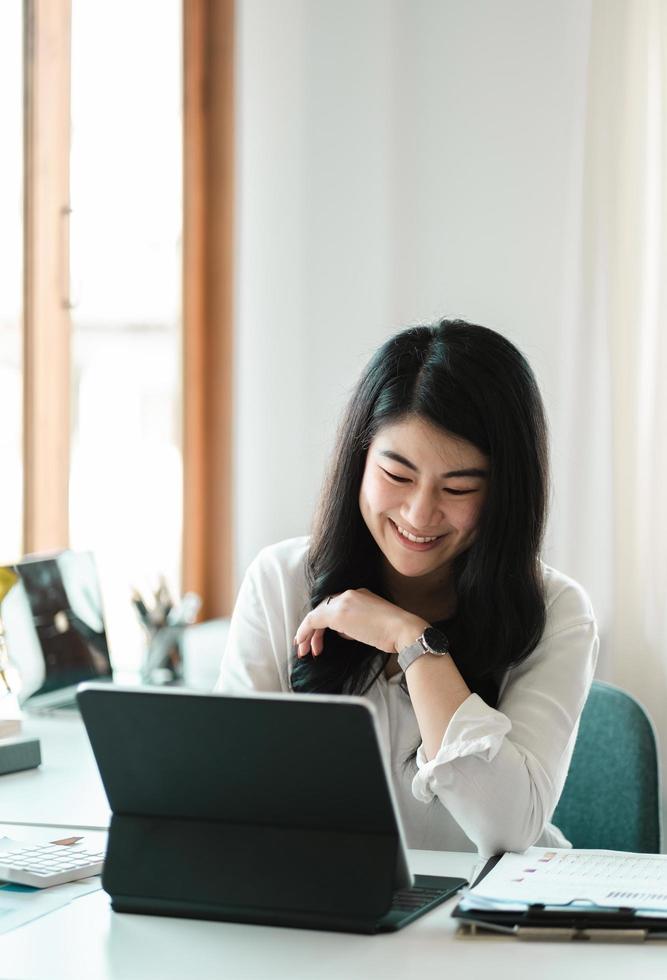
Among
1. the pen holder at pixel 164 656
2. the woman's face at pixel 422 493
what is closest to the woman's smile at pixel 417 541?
the woman's face at pixel 422 493

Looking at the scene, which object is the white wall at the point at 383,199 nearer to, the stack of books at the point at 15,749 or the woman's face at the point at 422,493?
the woman's face at the point at 422,493

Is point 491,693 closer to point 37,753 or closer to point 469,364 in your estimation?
point 469,364

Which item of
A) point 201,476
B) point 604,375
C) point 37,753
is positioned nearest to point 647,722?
point 37,753

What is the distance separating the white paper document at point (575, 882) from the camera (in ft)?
3.84

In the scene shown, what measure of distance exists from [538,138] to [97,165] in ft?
3.30

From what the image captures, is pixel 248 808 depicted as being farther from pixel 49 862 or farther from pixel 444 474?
pixel 444 474

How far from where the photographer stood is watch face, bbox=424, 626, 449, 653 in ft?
5.19

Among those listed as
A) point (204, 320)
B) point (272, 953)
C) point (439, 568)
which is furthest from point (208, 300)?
point (272, 953)

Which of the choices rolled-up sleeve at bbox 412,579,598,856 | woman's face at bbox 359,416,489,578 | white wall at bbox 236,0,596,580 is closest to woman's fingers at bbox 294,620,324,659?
woman's face at bbox 359,416,489,578

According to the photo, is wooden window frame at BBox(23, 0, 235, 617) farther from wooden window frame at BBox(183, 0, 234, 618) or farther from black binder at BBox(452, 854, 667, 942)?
→ black binder at BBox(452, 854, 667, 942)

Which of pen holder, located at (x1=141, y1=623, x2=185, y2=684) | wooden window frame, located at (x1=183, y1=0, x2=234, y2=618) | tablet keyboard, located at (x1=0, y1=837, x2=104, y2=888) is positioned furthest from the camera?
wooden window frame, located at (x1=183, y1=0, x2=234, y2=618)

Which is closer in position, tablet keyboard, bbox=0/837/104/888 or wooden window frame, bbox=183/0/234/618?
tablet keyboard, bbox=0/837/104/888

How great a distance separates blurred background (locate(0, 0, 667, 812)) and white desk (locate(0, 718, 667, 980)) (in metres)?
1.53

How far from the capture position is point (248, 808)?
47.1 inches
